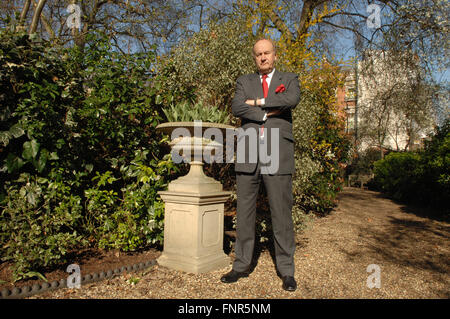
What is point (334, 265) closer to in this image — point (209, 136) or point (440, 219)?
point (209, 136)

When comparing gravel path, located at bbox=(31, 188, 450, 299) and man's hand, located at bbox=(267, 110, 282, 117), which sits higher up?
man's hand, located at bbox=(267, 110, 282, 117)

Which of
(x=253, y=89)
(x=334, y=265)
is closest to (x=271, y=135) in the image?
(x=253, y=89)

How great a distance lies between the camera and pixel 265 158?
8.55ft

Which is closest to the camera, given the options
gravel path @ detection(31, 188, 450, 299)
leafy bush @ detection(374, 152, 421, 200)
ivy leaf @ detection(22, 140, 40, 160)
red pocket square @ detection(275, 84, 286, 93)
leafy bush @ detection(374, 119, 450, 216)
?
gravel path @ detection(31, 188, 450, 299)

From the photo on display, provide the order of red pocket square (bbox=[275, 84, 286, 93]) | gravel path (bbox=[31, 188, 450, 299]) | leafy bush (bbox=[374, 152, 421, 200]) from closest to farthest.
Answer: gravel path (bbox=[31, 188, 450, 299]), red pocket square (bbox=[275, 84, 286, 93]), leafy bush (bbox=[374, 152, 421, 200])

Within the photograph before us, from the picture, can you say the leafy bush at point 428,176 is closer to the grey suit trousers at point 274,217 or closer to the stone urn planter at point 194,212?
the grey suit trousers at point 274,217

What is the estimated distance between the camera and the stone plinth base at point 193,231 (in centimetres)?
277

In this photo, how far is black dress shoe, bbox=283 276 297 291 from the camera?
7.96ft

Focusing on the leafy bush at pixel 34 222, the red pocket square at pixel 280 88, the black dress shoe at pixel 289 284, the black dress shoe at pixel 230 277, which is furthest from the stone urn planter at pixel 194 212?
the leafy bush at pixel 34 222

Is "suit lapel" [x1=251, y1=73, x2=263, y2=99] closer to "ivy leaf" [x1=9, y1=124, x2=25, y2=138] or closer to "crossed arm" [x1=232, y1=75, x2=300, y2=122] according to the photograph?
"crossed arm" [x1=232, y1=75, x2=300, y2=122]

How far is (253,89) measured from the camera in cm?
277

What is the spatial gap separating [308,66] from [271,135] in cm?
343

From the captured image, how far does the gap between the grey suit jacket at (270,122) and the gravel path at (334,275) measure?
0.97 meters

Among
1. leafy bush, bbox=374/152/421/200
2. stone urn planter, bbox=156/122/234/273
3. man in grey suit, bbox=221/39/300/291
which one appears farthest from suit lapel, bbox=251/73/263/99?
leafy bush, bbox=374/152/421/200
